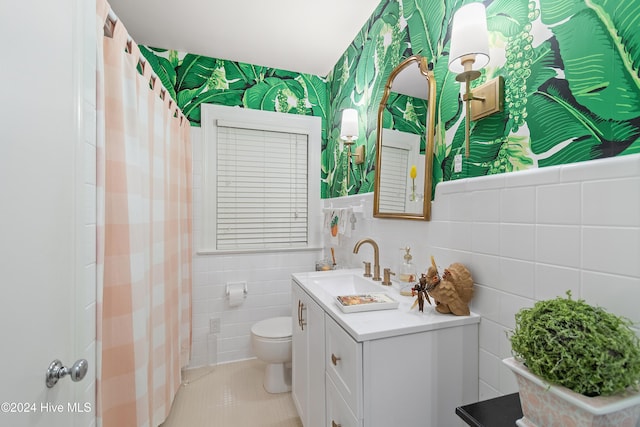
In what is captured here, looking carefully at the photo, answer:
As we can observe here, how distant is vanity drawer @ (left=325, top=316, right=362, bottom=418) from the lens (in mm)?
855

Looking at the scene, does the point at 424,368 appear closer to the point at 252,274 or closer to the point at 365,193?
the point at 365,193

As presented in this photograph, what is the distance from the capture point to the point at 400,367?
0.89 metres

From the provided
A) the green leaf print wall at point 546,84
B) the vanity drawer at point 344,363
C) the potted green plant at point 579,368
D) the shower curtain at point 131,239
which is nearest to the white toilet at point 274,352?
the shower curtain at point 131,239

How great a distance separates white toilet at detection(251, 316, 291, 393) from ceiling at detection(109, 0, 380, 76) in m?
2.22

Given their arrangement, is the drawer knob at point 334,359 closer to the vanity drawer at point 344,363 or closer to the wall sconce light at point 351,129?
the vanity drawer at point 344,363

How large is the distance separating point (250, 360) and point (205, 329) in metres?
0.49

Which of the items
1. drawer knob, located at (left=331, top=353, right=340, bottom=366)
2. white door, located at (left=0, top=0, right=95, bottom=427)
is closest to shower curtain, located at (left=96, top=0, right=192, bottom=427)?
white door, located at (left=0, top=0, right=95, bottom=427)

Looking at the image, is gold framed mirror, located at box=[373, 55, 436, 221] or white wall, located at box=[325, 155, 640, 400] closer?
white wall, located at box=[325, 155, 640, 400]

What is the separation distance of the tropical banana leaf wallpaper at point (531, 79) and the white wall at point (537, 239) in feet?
0.22

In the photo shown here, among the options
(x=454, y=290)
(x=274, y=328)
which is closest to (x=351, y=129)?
(x=454, y=290)

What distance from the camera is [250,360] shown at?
2.38 m

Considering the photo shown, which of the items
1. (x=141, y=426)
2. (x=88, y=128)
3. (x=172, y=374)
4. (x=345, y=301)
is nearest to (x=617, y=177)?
(x=345, y=301)

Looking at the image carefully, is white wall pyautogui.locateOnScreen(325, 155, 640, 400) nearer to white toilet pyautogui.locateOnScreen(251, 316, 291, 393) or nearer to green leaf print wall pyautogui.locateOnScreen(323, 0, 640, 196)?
green leaf print wall pyautogui.locateOnScreen(323, 0, 640, 196)

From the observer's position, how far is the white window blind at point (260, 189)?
2.36 metres
